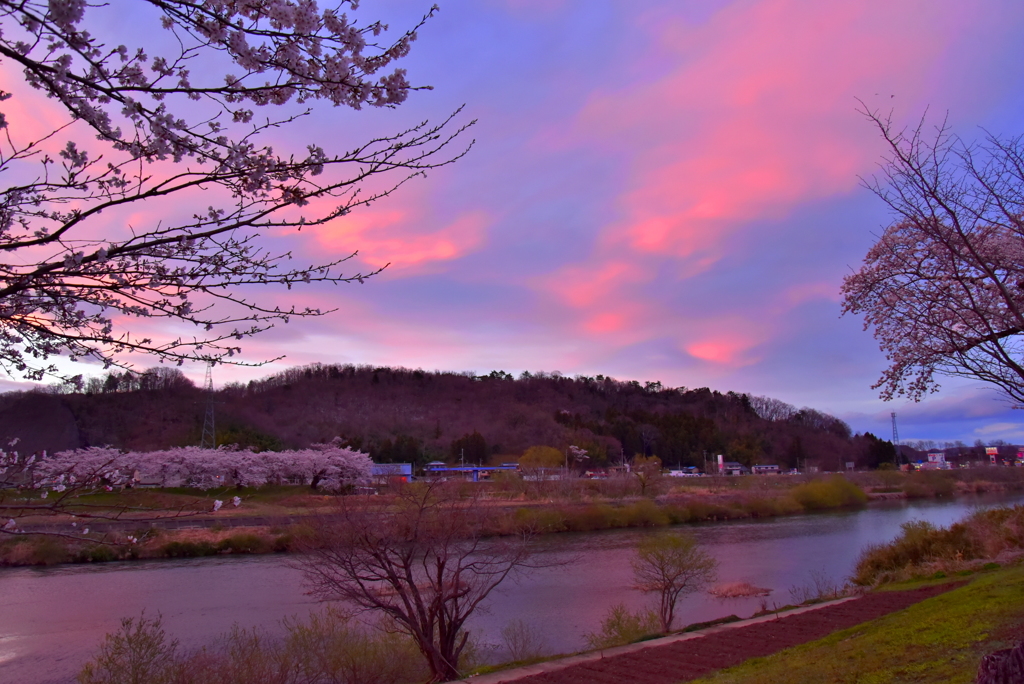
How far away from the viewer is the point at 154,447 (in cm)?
5981

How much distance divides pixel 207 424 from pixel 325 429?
27793mm

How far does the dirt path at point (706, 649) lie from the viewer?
33.7 feet

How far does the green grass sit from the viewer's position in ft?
23.4

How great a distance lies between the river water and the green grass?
6857mm

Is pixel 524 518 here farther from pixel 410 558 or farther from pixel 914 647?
pixel 914 647

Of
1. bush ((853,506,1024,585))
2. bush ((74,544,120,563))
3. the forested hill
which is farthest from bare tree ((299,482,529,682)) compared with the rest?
the forested hill

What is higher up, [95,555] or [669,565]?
[669,565]

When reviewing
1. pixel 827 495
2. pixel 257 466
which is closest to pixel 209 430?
pixel 257 466

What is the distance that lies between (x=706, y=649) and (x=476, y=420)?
359ft

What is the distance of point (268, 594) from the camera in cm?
2288

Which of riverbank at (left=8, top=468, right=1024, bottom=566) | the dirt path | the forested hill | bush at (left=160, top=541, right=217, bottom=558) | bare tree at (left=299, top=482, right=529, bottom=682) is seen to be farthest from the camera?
the forested hill

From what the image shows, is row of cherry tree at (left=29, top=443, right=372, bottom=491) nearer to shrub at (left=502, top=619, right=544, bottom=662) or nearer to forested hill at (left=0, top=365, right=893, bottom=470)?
forested hill at (left=0, top=365, right=893, bottom=470)

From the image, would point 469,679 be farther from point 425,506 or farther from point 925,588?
point 925,588

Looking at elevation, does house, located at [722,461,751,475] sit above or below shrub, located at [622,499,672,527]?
above
